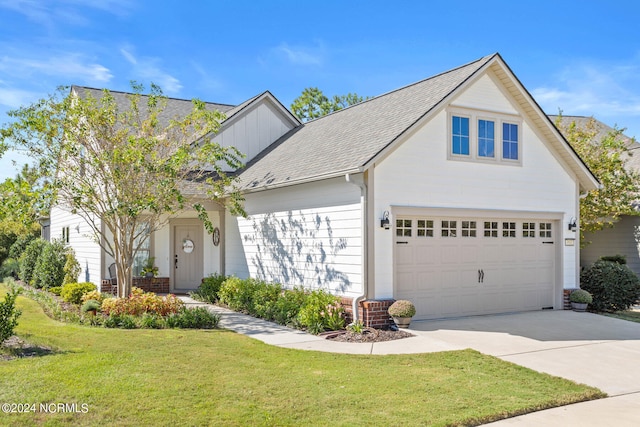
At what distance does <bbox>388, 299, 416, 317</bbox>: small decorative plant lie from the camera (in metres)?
11.2

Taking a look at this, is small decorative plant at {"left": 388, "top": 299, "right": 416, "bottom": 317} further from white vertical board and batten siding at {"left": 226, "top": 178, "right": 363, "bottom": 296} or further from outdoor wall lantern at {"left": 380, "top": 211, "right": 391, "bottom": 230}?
outdoor wall lantern at {"left": 380, "top": 211, "right": 391, "bottom": 230}

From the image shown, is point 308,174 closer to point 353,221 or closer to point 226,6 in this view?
point 353,221

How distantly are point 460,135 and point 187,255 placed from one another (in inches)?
397

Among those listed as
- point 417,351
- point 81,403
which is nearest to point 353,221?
point 417,351

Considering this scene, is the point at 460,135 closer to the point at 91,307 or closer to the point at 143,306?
the point at 143,306

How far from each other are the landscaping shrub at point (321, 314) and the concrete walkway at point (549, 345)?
0.92ft

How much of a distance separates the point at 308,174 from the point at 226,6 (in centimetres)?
575

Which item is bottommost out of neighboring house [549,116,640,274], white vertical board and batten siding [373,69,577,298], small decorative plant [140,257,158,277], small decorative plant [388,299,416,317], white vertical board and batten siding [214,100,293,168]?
small decorative plant [388,299,416,317]

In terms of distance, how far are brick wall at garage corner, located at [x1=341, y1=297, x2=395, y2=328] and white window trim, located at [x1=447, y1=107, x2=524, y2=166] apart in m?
3.83

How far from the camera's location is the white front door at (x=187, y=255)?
18.7 m

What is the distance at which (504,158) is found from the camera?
13883 millimetres

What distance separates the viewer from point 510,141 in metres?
14.0

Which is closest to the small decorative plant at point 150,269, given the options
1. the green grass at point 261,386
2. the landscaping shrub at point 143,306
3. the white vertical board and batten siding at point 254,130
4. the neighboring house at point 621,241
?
the white vertical board and batten siding at point 254,130

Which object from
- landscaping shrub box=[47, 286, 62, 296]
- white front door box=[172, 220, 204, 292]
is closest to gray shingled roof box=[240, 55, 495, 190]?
white front door box=[172, 220, 204, 292]
